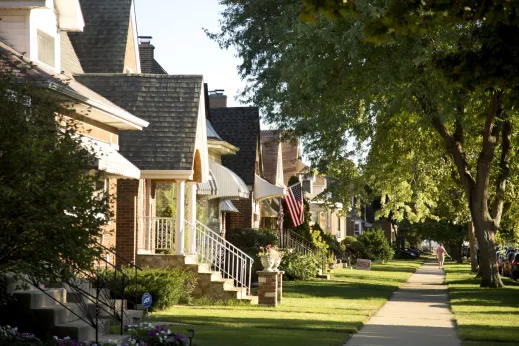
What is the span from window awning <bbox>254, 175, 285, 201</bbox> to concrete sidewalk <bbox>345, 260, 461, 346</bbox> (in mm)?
9805

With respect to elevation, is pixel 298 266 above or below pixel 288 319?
above

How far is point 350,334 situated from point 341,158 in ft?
54.6

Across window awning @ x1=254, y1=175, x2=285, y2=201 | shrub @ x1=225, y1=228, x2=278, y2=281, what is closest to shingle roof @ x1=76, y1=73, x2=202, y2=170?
shrub @ x1=225, y1=228, x2=278, y2=281

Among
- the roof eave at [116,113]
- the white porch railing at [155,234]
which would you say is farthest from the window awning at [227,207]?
the roof eave at [116,113]

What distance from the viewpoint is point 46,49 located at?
2088 cm

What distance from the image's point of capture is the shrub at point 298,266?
37906 millimetres

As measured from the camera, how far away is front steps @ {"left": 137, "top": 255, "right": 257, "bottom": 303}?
23.7 meters

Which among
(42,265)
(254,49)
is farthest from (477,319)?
(254,49)

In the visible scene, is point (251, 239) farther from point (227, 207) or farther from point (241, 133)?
point (241, 133)

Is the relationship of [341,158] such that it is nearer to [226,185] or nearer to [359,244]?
[226,185]

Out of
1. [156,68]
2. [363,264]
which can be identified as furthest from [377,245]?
[156,68]

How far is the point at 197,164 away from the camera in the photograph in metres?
25.4

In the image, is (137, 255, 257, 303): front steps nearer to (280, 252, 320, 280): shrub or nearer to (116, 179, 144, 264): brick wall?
(116, 179, 144, 264): brick wall

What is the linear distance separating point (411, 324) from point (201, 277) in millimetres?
5902
